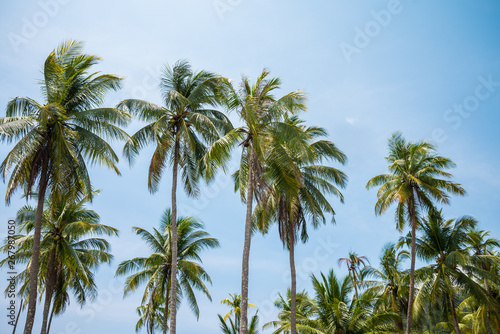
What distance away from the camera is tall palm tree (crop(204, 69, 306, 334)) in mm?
16984

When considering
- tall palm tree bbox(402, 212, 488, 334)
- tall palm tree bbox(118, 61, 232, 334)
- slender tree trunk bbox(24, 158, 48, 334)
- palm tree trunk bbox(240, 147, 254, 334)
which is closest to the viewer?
slender tree trunk bbox(24, 158, 48, 334)

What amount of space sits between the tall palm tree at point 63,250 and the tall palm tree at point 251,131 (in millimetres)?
8537

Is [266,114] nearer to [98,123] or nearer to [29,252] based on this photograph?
[98,123]

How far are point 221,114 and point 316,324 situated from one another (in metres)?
11.1

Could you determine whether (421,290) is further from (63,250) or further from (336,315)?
(63,250)

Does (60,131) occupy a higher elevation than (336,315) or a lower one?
higher

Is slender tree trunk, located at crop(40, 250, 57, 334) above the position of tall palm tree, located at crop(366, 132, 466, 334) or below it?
below

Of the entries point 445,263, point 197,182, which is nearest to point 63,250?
point 197,182

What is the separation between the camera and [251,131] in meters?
18.0

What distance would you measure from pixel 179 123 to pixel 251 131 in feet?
15.1

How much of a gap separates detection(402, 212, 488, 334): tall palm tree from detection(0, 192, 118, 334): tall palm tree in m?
18.1

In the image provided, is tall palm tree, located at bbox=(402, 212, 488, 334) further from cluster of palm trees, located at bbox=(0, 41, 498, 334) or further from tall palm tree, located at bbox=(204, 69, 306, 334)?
tall palm tree, located at bbox=(204, 69, 306, 334)

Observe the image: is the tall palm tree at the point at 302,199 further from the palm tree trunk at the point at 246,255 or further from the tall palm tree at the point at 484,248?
the tall palm tree at the point at 484,248

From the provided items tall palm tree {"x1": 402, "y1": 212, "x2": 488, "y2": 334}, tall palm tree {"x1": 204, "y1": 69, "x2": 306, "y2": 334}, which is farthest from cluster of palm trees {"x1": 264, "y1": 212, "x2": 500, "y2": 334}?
tall palm tree {"x1": 204, "y1": 69, "x2": 306, "y2": 334}
